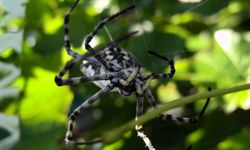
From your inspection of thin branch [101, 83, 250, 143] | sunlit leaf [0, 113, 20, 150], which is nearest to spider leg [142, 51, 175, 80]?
sunlit leaf [0, 113, 20, 150]

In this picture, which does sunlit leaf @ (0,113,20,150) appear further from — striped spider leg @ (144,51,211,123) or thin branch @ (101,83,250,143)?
thin branch @ (101,83,250,143)

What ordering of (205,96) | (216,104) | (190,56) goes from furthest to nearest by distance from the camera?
(190,56) → (216,104) → (205,96)

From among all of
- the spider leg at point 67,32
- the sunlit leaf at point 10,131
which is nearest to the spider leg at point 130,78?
the spider leg at point 67,32

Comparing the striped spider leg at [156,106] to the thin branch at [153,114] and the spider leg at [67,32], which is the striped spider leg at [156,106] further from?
the thin branch at [153,114]

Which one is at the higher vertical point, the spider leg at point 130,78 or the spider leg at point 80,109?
the spider leg at point 130,78

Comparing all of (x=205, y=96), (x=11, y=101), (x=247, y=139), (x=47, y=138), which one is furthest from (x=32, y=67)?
(x=205, y=96)

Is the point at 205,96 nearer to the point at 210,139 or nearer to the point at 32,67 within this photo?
the point at 210,139

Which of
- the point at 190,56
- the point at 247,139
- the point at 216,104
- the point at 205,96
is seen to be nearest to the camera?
the point at 205,96
